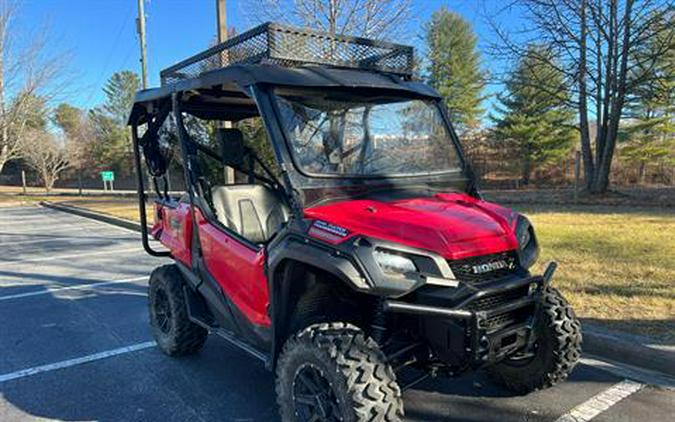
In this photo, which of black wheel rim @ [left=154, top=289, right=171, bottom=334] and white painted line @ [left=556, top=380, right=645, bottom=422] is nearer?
white painted line @ [left=556, top=380, right=645, bottom=422]

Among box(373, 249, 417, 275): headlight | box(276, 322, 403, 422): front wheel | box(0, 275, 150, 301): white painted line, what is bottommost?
box(0, 275, 150, 301): white painted line

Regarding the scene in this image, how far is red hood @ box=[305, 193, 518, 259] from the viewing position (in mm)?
2508

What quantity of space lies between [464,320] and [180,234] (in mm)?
2508

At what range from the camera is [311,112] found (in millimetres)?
3215

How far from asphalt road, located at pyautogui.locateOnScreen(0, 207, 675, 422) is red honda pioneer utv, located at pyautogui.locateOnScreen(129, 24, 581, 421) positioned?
0.74 feet

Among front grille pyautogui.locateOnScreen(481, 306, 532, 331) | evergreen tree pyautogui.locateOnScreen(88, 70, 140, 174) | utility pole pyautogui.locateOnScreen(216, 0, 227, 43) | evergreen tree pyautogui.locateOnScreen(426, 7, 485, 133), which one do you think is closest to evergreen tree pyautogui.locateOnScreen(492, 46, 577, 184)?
evergreen tree pyautogui.locateOnScreen(426, 7, 485, 133)

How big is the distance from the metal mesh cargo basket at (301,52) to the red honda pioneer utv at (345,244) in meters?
0.01

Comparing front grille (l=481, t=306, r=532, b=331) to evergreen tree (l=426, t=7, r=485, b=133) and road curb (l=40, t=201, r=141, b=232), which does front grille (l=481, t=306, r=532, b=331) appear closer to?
road curb (l=40, t=201, r=141, b=232)

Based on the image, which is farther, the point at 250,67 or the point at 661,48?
the point at 661,48

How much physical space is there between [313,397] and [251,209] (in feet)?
6.61

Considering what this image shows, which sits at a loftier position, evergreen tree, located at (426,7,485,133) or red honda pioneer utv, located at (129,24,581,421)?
evergreen tree, located at (426,7,485,133)

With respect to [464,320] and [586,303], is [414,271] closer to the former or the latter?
[464,320]

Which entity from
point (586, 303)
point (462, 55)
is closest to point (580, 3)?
point (586, 303)

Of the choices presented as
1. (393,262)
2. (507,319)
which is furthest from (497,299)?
(393,262)
